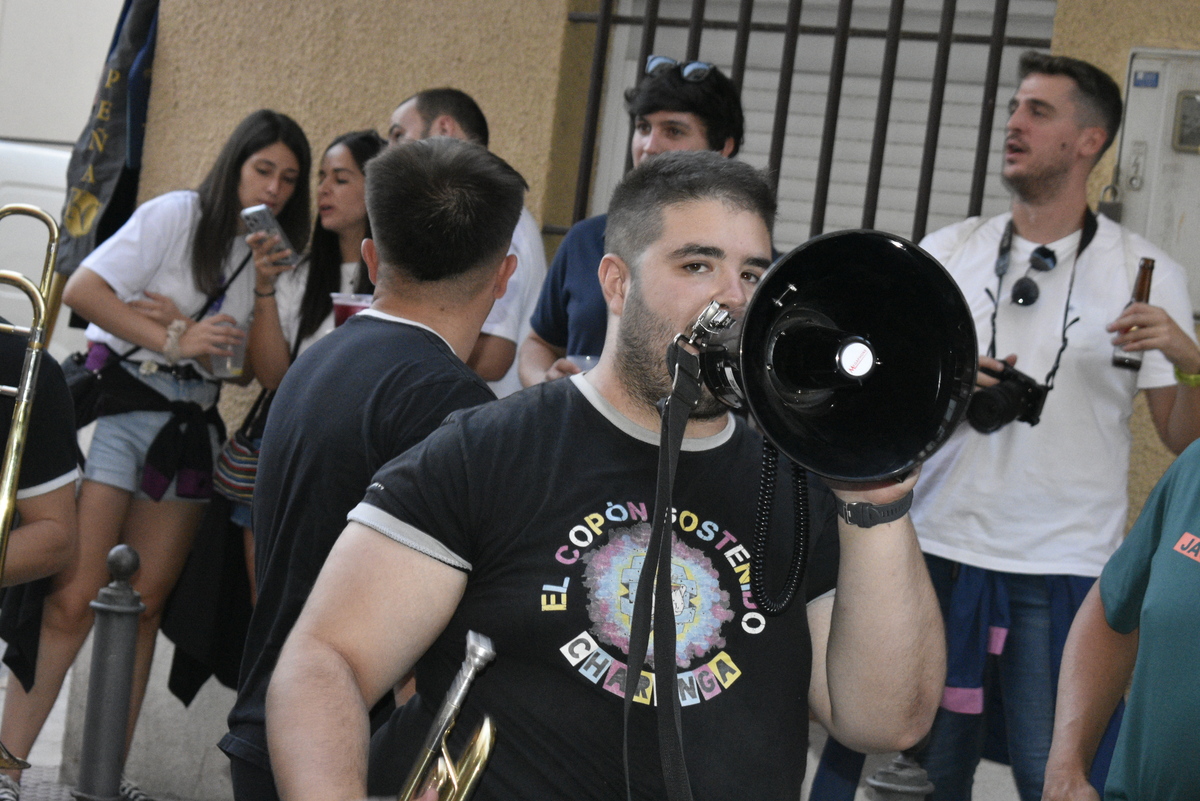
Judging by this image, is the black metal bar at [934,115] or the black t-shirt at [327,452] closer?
the black t-shirt at [327,452]

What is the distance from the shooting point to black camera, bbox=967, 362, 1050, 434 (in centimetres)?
309

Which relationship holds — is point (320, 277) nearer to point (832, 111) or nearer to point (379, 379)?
point (832, 111)

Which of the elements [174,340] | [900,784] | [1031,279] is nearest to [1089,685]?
[900,784]

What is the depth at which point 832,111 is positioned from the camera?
3.97 metres

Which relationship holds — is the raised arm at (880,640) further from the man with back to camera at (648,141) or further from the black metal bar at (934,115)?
the black metal bar at (934,115)

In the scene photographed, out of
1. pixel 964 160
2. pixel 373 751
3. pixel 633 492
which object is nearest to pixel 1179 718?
pixel 633 492

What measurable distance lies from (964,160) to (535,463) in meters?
3.08

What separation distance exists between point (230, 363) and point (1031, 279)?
7.33 feet

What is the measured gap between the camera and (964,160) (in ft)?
14.6

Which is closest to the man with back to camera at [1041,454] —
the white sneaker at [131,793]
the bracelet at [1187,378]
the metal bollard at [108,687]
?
the bracelet at [1187,378]

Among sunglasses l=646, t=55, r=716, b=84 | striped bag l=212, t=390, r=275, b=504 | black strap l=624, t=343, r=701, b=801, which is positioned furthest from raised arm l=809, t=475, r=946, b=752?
striped bag l=212, t=390, r=275, b=504

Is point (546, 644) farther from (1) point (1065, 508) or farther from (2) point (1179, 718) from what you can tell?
(1) point (1065, 508)

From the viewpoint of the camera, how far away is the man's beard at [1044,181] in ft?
11.0

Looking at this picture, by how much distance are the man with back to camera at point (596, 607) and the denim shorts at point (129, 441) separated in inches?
85.7
